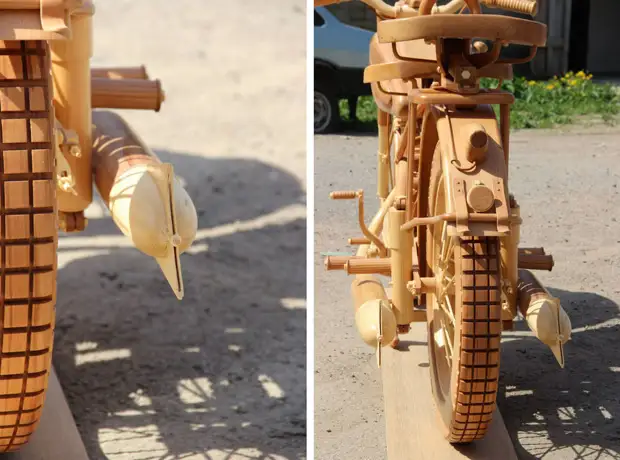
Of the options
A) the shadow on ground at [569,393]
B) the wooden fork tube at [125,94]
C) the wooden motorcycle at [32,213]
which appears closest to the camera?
the wooden motorcycle at [32,213]

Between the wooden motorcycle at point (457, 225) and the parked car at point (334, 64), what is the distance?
16.0ft

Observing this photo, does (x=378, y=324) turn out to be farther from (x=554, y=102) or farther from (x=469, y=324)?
(x=554, y=102)

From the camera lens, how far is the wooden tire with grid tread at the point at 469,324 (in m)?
2.18

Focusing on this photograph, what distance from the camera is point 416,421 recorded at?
2.71 meters

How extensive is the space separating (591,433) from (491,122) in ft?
3.50

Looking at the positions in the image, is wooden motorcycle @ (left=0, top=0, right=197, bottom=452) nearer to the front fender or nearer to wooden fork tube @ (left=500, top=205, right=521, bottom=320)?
the front fender

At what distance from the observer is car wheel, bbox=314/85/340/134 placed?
7766 mm

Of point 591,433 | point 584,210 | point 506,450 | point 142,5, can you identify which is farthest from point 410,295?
point 142,5

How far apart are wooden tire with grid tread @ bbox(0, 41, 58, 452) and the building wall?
993cm

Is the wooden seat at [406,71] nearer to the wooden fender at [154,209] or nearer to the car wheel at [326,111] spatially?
the wooden fender at [154,209]

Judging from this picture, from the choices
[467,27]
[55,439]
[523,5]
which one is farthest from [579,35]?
[55,439]

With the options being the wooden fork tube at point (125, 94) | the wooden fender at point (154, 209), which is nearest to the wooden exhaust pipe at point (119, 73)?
the wooden fork tube at point (125, 94)

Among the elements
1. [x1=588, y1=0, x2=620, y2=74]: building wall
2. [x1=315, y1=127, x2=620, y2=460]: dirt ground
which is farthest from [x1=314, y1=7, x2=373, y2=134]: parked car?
[x1=588, y1=0, x2=620, y2=74]: building wall

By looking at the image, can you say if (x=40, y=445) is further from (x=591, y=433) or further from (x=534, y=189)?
(x=534, y=189)
